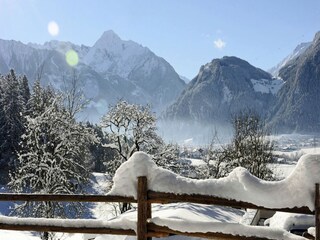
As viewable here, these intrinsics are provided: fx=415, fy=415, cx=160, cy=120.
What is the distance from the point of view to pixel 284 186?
12.9ft

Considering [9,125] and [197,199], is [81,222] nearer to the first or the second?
[197,199]

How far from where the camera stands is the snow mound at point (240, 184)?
12.4 ft

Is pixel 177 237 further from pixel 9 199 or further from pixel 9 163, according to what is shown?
pixel 9 163

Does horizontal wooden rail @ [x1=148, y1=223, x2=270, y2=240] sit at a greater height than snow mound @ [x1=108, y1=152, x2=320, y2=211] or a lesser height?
lesser

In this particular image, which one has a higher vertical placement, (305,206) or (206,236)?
(305,206)

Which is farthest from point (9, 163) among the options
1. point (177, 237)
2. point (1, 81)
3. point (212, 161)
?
point (177, 237)

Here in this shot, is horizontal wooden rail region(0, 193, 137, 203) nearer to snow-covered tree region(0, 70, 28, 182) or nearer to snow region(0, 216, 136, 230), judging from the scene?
snow region(0, 216, 136, 230)

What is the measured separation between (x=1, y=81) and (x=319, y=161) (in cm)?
5310

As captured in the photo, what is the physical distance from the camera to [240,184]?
161 inches

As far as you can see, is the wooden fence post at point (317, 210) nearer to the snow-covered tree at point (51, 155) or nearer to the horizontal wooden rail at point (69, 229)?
the horizontal wooden rail at point (69, 229)

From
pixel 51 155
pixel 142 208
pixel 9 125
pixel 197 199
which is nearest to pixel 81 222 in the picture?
pixel 142 208

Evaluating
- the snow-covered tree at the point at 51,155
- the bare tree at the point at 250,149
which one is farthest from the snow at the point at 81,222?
the bare tree at the point at 250,149

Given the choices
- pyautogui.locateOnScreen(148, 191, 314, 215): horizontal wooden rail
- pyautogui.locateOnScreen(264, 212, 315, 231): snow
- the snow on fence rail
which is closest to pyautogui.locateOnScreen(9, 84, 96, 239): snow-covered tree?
pyautogui.locateOnScreen(264, 212, 315, 231): snow

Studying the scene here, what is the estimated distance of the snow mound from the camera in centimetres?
377
